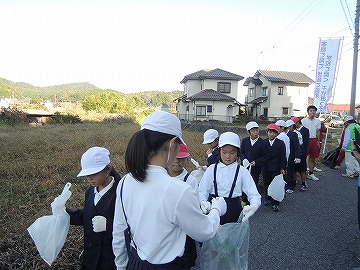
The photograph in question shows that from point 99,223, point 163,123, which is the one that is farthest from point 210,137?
point 163,123

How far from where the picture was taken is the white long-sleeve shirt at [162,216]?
1131mm

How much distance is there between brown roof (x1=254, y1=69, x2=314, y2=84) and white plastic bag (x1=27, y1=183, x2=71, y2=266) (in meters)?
29.8

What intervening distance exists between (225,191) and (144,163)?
4.64 ft

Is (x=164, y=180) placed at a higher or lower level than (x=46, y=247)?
higher

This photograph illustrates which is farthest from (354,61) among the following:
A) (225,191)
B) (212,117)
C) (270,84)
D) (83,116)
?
(83,116)

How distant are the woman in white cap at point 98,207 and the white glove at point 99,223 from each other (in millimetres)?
60

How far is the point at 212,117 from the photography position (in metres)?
26.9

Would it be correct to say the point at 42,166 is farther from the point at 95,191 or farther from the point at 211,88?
the point at 211,88

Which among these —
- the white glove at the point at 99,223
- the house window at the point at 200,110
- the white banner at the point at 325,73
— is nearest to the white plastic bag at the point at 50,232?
the white glove at the point at 99,223

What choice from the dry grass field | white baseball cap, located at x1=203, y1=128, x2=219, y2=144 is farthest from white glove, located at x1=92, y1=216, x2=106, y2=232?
white baseball cap, located at x1=203, y1=128, x2=219, y2=144

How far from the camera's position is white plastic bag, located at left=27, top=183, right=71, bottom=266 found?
5.81 feet

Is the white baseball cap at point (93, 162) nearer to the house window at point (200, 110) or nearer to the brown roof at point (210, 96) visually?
the brown roof at point (210, 96)

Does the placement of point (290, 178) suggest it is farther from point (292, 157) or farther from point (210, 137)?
point (210, 137)

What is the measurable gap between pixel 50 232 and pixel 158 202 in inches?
44.2
